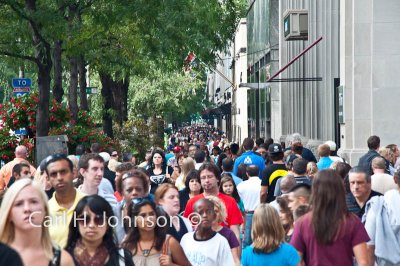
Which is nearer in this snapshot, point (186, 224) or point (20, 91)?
point (186, 224)

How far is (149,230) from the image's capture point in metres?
7.71

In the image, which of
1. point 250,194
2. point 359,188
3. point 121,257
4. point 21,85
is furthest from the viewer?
point 21,85

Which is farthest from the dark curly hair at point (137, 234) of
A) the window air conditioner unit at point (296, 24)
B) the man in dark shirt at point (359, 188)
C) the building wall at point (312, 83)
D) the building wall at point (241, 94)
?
the building wall at point (241, 94)

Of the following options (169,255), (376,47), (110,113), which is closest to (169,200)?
(169,255)

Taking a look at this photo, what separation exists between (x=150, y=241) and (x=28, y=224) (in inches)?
63.7

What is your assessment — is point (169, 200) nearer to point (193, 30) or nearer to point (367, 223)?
point (367, 223)

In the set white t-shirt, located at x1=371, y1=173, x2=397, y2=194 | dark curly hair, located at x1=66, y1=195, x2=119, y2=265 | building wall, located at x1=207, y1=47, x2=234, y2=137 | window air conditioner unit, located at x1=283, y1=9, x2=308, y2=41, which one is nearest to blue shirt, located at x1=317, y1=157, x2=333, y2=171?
white t-shirt, located at x1=371, y1=173, x2=397, y2=194

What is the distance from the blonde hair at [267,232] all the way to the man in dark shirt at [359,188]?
205 centimetres

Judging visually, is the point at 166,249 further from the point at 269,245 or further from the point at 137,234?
the point at 269,245

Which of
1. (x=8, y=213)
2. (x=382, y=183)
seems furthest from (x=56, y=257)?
(x=382, y=183)

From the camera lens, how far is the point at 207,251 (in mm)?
8656

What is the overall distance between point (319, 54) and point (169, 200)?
2423 centimetres

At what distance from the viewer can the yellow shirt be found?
8.48 m

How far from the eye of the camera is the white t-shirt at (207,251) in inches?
340
